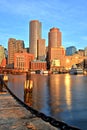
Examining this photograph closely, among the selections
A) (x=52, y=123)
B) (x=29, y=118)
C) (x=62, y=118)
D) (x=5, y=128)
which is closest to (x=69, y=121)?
(x=62, y=118)

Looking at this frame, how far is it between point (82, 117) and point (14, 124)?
9.64 m

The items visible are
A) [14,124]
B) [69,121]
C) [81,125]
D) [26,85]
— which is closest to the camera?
[14,124]

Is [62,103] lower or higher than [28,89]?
lower

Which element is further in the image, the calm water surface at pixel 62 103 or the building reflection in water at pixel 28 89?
the building reflection in water at pixel 28 89

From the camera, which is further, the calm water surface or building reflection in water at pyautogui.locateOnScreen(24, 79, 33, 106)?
building reflection in water at pyautogui.locateOnScreen(24, 79, 33, 106)

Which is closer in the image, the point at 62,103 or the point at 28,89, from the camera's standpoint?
the point at 28,89

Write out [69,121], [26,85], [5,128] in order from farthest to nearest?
[26,85] → [69,121] → [5,128]

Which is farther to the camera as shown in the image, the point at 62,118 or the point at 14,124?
the point at 62,118

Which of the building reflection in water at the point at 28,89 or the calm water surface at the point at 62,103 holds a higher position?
the building reflection in water at the point at 28,89

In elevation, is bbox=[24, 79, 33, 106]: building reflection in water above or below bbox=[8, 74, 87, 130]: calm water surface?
above

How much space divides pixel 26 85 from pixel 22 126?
48.0 ft

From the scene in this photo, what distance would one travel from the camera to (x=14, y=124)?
49.2ft

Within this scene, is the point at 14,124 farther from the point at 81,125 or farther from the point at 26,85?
the point at 26,85

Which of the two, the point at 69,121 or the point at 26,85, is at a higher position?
the point at 26,85
